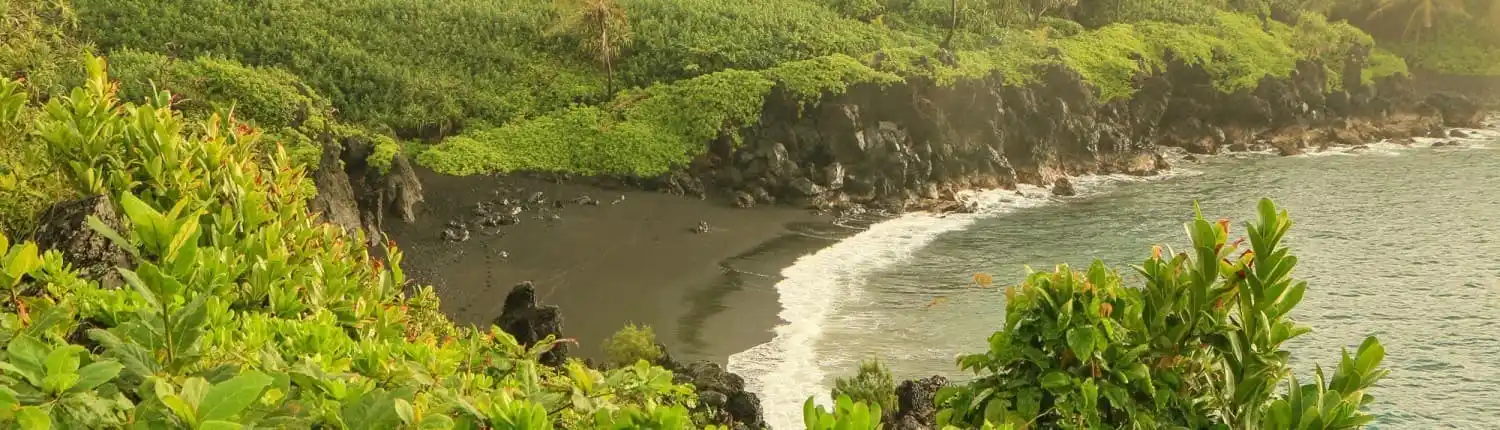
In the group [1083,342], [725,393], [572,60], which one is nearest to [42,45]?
[572,60]

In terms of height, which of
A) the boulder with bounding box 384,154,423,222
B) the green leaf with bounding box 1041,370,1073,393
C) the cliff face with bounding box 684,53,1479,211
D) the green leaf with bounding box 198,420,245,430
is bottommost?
the boulder with bounding box 384,154,423,222

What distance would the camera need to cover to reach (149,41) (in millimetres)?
36031

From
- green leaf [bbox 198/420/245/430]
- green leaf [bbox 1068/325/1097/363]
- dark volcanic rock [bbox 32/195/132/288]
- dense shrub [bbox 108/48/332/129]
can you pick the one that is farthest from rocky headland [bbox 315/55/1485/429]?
green leaf [bbox 198/420/245/430]

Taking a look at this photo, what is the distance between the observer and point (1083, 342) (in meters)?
5.36

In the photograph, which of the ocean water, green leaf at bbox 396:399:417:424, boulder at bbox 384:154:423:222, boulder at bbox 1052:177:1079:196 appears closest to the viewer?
green leaf at bbox 396:399:417:424

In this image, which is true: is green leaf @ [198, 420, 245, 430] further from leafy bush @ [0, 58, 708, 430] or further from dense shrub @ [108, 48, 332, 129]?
dense shrub @ [108, 48, 332, 129]

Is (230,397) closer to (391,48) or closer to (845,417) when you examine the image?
(845,417)

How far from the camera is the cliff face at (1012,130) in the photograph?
37.8 metres

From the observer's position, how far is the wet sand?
24.9 m

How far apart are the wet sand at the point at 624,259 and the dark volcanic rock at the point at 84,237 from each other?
658 inches

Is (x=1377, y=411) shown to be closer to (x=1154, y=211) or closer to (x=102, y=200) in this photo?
(x=1154, y=211)

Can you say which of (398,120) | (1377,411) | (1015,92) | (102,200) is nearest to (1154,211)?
(1015,92)

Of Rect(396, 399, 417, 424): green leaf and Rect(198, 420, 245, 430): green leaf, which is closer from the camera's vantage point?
Rect(198, 420, 245, 430): green leaf

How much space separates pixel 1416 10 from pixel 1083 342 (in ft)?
256
